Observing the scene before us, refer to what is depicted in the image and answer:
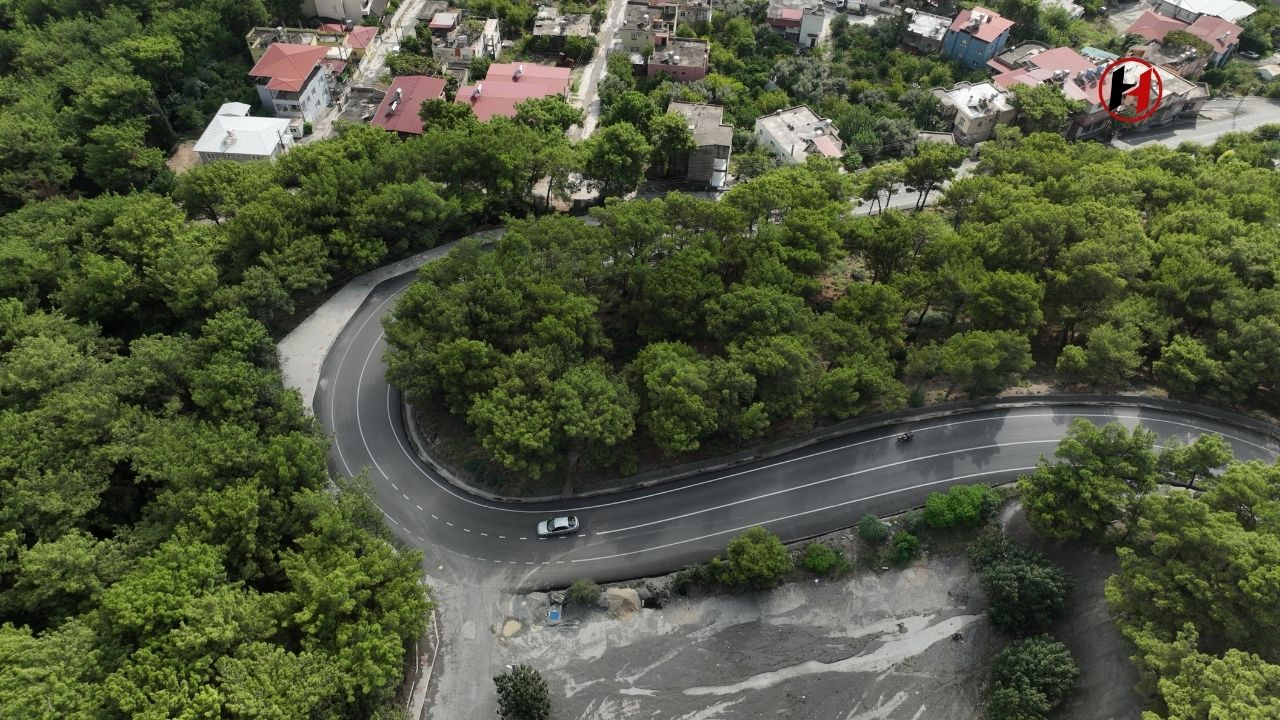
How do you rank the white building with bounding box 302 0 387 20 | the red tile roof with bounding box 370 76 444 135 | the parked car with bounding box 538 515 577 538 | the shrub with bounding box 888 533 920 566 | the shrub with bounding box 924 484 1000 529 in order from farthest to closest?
the white building with bounding box 302 0 387 20, the red tile roof with bounding box 370 76 444 135, the parked car with bounding box 538 515 577 538, the shrub with bounding box 888 533 920 566, the shrub with bounding box 924 484 1000 529

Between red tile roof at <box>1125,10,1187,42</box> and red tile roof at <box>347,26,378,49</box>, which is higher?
red tile roof at <box>1125,10,1187,42</box>

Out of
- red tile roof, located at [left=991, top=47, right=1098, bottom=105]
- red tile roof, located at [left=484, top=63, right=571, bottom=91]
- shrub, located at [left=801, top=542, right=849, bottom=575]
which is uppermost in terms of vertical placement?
red tile roof, located at [left=991, top=47, right=1098, bottom=105]

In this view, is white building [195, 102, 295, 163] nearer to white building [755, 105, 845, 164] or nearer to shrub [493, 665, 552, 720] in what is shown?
white building [755, 105, 845, 164]

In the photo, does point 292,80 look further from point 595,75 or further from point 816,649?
point 816,649

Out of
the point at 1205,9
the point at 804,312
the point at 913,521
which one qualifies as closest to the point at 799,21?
the point at 1205,9

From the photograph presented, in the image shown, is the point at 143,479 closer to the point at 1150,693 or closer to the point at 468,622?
the point at 468,622

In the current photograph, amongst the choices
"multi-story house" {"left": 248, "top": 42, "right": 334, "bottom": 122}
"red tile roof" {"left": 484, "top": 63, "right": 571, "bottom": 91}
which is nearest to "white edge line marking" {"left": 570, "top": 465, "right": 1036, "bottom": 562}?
"red tile roof" {"left": 484, "top": 63, "right": 571, "bottom": 91}
